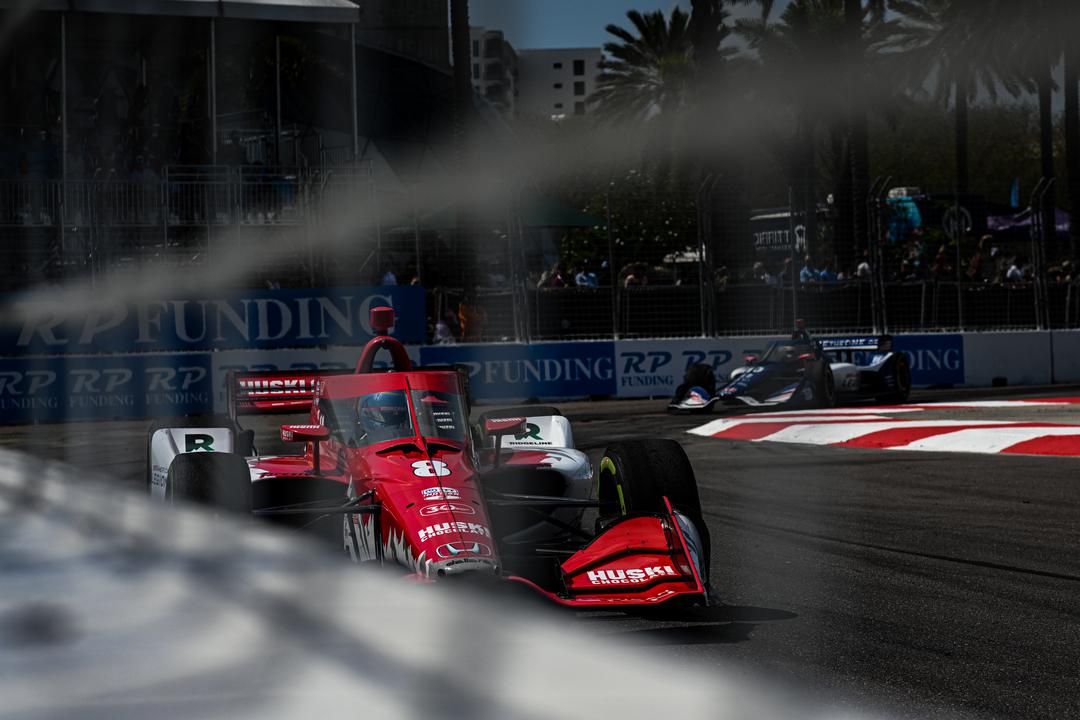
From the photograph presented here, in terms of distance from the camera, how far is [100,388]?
14.8 metres

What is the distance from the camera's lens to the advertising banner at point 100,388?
14.6m

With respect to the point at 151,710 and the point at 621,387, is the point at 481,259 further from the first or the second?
the point at 151,710

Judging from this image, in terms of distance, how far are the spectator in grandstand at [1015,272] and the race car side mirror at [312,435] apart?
14.7 metres

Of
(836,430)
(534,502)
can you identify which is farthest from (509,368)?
(534,502)

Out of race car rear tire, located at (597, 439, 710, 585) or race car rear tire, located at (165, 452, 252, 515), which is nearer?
race car rear tire, located at (165, 452, 252, 515)

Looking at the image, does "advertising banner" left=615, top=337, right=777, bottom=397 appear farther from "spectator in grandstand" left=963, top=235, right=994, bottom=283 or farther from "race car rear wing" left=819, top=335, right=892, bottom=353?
"spectator in grandstand" left=963, top=235, right=994, bottom=283

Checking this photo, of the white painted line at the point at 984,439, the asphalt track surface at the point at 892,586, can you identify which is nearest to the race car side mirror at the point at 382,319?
the asphalt track surface at the point at 892,586

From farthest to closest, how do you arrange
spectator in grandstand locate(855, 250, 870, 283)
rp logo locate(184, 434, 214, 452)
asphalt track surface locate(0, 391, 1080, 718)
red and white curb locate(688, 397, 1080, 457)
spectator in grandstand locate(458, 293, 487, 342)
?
1. spectator in grandstand locate(855, 250, 870, 283)
2. spectator in grandstand locate(458, 293, 487, 342)
3. red and white curb locate(688, 397, 1080, 457)
4. rp logo locate(184, 434, 214, 452)
5. asphalt track surface locate(0, 391, 1080, 718)

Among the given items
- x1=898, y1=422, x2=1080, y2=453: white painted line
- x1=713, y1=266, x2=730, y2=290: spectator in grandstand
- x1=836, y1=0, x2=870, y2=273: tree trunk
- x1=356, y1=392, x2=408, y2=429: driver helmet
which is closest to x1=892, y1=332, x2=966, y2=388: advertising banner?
x1=836, y1=0, x2=870, y2=273: tree trunk

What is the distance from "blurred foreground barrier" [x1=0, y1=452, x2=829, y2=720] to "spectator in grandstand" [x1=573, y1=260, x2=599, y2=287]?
11.6 m

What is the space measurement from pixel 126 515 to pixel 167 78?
10207mm

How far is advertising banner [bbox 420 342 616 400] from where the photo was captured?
51.4 feet

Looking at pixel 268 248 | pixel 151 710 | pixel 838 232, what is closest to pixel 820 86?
pixel 151 710

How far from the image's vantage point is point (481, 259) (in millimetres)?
13844
